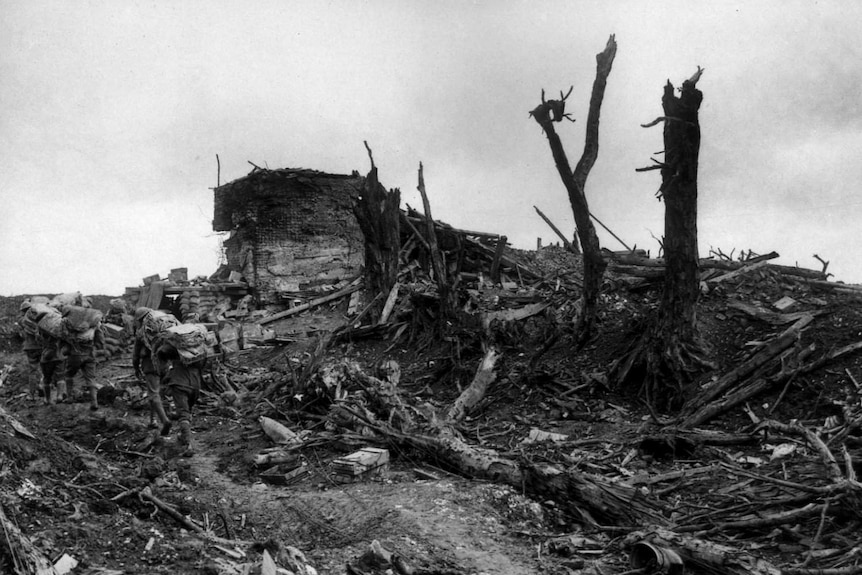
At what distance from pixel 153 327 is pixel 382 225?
8.14 meters

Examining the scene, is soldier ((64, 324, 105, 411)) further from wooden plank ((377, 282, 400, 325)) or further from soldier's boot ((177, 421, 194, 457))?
wooden plank ((377, 282, 400, 325))

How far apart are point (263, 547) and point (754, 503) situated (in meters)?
3.53

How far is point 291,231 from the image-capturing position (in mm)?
22109

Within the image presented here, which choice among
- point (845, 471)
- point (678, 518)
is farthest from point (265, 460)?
point (845, 471)

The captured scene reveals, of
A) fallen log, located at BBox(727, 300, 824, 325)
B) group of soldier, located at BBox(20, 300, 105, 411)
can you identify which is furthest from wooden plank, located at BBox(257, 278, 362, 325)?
fallen log, located at BBox(727, 300, 824, 325)

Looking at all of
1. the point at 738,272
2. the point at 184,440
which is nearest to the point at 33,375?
the point at 184,440

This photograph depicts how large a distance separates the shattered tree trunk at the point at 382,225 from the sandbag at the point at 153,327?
7.42 meters

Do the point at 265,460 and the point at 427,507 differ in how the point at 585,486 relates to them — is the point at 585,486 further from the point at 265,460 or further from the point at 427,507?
the point at 265,460

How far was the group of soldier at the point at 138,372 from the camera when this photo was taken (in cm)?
809

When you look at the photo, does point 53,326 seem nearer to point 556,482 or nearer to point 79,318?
point 79,318

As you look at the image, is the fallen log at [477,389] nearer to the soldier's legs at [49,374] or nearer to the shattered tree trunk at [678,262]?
the shattered tree trunk at [678,262]

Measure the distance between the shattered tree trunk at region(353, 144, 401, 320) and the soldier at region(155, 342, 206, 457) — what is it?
730cm

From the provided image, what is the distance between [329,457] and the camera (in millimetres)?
7621

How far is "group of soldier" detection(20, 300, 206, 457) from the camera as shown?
809cm
